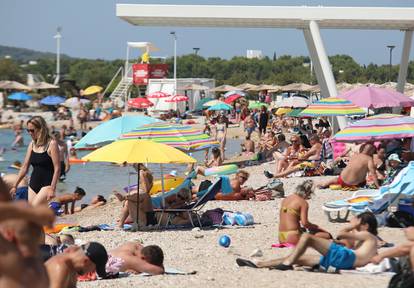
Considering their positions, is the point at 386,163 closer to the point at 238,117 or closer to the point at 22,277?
the point at 22,277

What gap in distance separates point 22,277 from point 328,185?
38.5 feet

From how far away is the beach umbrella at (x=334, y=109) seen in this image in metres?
17.9

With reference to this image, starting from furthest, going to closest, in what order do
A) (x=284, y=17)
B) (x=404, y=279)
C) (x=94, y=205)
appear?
(x=284, y=17) < (x=94, y=205) < (x=404, y=279)

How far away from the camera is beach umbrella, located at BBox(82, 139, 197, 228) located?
1080cm

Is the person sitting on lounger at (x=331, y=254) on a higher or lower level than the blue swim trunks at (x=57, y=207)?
higher

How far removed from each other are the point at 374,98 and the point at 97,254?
1217 centimetres

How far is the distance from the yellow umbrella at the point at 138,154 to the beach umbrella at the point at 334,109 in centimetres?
720

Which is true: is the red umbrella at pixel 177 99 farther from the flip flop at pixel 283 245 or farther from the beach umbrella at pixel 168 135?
the flip flop at pixel 283 245

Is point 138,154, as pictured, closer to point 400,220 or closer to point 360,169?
point 400,220

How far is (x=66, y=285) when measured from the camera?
556cm

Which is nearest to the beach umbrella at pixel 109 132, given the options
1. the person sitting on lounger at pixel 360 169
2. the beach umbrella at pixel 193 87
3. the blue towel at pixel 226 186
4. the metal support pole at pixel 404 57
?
the blue towel at pixel 226 186

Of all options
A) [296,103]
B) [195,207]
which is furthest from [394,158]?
[296,103]

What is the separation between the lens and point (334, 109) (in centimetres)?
Answer: 1809

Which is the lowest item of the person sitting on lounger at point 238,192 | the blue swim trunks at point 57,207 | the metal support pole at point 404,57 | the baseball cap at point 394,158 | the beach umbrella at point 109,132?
the blue swim trunks at point 57,207
